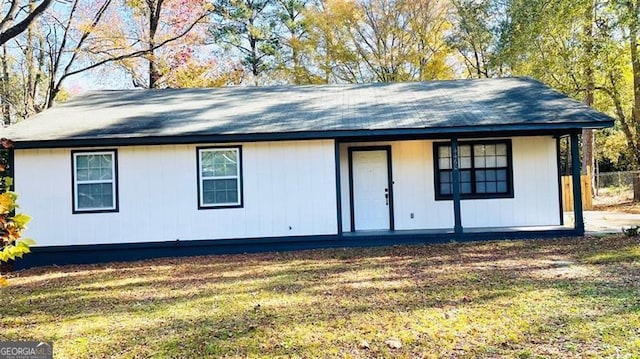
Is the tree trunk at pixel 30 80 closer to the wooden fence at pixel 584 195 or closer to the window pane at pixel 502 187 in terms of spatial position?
the window pane at pixel 502 187

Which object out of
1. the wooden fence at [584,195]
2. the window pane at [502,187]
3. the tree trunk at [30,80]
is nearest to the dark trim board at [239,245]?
the window pane at [502,187]

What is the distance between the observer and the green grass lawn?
4219 millimetres

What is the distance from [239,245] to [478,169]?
5546 millimetres

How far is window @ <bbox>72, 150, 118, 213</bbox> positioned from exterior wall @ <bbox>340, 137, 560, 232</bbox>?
484 centimetres

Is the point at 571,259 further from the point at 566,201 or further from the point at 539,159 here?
the point at 566,201

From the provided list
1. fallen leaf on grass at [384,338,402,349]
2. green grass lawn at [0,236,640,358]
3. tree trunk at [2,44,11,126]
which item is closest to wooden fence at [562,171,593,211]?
green grass lawn at [0,236,640,358]

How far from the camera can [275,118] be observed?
10352 mm

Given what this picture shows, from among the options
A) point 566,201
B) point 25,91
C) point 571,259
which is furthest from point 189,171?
point 25,91

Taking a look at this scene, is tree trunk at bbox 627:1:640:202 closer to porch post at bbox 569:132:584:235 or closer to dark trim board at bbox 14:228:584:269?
porch post at bbox 569:132:584:235

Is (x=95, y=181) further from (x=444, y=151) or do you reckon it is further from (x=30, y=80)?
(x=30, y=80)

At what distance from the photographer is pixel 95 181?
9672mm

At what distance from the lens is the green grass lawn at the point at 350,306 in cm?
422

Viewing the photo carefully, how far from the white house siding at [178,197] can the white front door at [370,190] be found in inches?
50.8

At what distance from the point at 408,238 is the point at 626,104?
15.9 m
